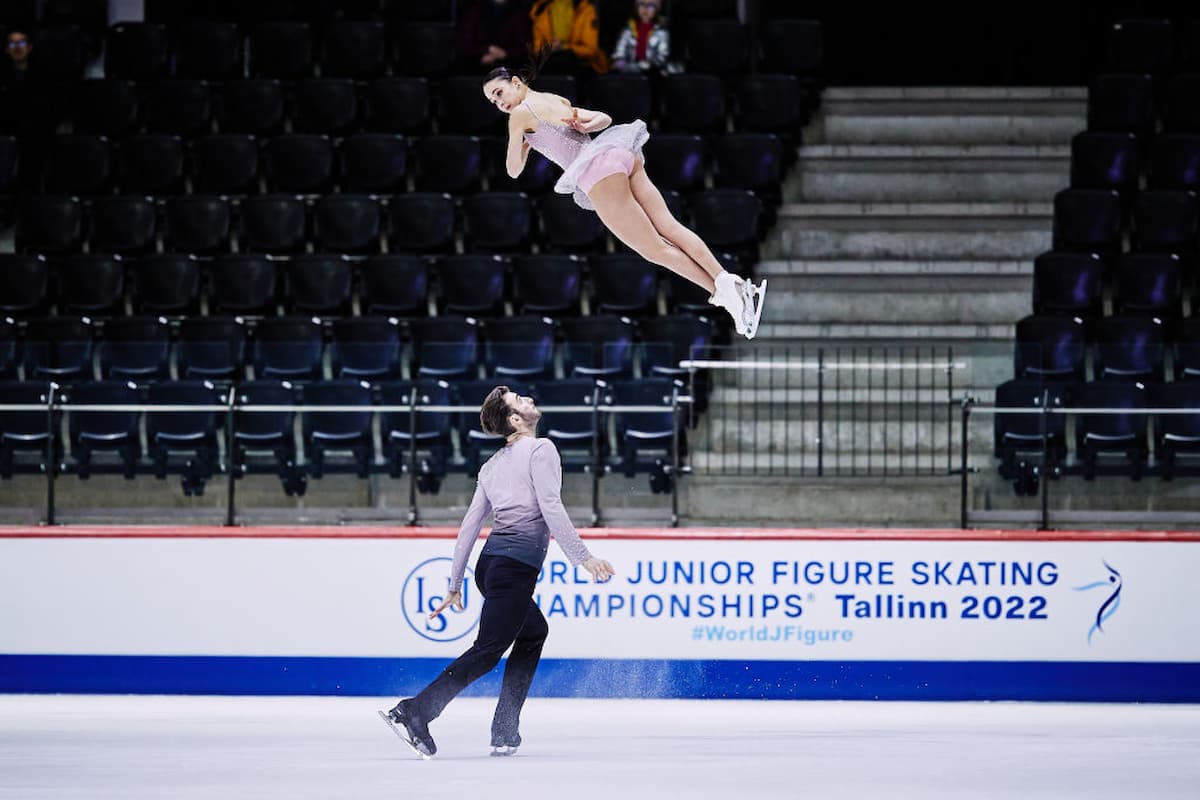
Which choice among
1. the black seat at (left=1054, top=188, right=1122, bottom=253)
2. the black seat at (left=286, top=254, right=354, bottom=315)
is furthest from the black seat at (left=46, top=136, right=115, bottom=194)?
the black seat at (left=1054, top=188, right=1122, bottom=253)

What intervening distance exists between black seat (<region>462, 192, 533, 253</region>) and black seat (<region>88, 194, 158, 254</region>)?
2595mm

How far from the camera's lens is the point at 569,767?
→ 7.46 m

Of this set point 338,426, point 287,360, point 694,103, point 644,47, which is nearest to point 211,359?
point 287,360

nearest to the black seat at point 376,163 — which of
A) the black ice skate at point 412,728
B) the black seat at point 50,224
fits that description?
the black seat at point 50,224

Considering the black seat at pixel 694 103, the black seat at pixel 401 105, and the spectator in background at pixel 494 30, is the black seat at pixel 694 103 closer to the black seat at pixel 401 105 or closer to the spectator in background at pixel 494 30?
the spectator in background at pixel 494 30

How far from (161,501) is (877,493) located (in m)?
4.45

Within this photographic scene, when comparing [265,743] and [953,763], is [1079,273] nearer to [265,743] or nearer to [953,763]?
[953,763]

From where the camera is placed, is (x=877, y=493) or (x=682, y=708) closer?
(x=682, y=708)

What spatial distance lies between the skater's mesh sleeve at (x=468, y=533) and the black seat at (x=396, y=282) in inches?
210

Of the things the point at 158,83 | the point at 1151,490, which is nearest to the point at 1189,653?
the point at 1151,490

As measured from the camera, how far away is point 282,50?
15.4 metres

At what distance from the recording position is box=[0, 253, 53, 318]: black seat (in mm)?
13148

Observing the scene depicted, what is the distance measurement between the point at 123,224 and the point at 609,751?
7.61 metres

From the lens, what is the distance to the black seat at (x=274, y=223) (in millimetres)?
13695
